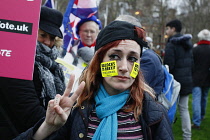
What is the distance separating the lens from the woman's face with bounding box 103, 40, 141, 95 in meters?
1.72

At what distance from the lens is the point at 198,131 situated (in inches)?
224

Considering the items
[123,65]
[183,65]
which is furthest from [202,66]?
[123,65]

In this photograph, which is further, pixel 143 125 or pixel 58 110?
pixel 143 125

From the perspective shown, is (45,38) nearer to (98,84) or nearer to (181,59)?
(98,84)

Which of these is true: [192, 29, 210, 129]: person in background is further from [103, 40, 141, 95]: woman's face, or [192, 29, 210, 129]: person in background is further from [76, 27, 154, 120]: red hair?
[103, 40, 141, 95]: woman's face

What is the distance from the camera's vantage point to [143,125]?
1.66m

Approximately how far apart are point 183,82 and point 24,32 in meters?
3.52

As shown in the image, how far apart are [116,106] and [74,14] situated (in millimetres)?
3514

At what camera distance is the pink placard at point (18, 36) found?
178cm

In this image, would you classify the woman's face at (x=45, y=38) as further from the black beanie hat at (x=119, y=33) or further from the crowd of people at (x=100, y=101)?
the black beanie hat at (x=119, y=33)

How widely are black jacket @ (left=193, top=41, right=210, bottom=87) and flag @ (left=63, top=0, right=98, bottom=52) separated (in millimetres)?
2703

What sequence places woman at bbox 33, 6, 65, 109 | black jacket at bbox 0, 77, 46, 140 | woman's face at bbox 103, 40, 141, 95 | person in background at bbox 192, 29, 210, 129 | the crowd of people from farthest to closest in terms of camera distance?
person in background at bbox 192, 29, 210, 129
woman at bbox 33, 6, 65, 109
black jacket at bbox 0, 77, 46, 140
woman's face at bbox 103, 40, 141, 95
the crowd of people

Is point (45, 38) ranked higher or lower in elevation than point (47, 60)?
higher

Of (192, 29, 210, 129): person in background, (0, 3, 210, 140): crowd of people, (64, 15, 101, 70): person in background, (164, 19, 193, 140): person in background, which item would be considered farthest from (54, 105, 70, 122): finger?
(192, 29, 210, 129): person in background
